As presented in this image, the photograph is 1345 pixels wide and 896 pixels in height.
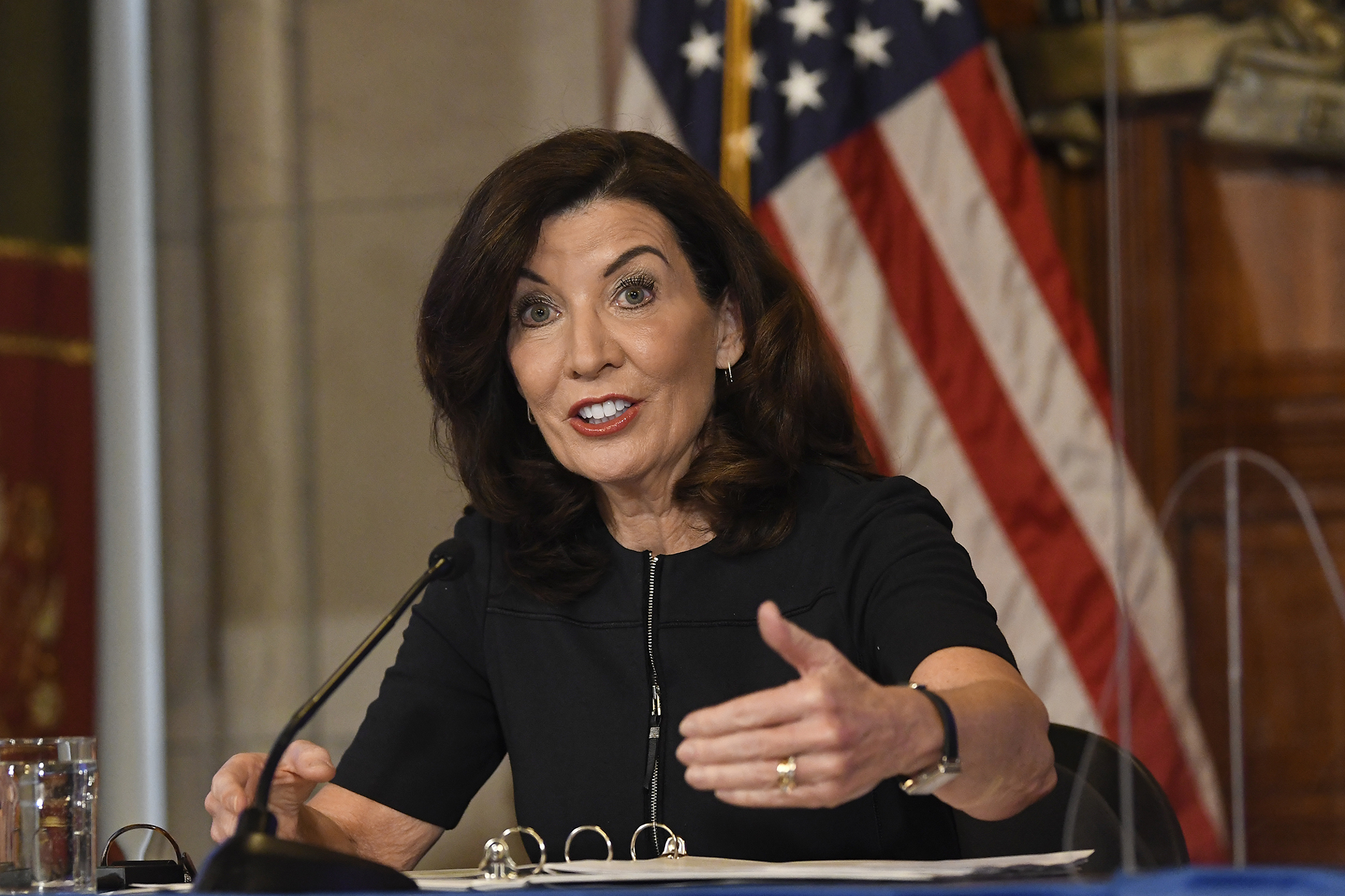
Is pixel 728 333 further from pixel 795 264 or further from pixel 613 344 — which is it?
pixel 795 264

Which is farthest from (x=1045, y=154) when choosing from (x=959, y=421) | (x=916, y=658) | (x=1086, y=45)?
(x=916, y=658)

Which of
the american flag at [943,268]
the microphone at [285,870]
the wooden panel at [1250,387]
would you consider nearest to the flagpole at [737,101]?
the american flag at [943,268]

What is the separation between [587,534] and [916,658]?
56 cm

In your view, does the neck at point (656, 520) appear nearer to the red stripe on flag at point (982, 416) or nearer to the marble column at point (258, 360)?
the red stripe on flag at point (982, 416)

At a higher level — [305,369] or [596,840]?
[305,369]

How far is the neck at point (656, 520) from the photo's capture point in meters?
1.75

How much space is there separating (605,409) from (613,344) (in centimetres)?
8

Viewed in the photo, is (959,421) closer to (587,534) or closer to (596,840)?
(587,534)

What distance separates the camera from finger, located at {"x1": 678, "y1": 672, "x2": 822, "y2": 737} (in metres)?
0.98

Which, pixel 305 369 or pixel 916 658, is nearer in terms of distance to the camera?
pixel 916 658

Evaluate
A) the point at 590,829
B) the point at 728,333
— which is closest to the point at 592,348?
the point at 728,333

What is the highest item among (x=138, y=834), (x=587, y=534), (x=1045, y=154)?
(x=1045, y=154)

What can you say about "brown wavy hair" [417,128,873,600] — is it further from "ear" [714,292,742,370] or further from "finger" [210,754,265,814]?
"finger" [210,754,265,814]

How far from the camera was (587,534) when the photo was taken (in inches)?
70.9
